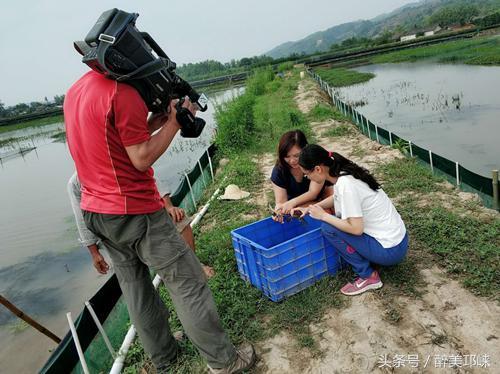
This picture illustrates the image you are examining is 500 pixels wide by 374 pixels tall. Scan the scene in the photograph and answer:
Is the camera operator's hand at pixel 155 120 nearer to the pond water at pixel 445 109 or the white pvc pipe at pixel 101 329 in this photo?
the white pvc pipe at pixel 101 329

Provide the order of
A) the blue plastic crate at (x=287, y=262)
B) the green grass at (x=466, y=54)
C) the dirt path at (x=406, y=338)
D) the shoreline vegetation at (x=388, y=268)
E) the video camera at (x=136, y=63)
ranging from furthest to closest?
the green grass at (x=466, y=54)
the blue plastic crate at (x=287, y=262)
the shoreline vegetation at (x=388, y=268)
the dirt path at (x=406, y=338)
the video camera at (x=136, y=63)

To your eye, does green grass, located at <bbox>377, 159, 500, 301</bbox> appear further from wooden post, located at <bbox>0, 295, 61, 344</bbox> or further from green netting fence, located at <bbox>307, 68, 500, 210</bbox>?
wooden post, located at <bbox>0, 295, 61, 344</bbox>

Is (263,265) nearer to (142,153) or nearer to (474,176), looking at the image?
(142,153)

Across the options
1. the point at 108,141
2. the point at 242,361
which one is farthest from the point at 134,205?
the point at 242,361

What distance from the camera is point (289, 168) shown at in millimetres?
3363

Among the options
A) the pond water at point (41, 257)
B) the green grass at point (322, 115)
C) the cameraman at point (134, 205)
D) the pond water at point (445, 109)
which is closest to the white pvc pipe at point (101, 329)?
the cameraman at point (134, 205)

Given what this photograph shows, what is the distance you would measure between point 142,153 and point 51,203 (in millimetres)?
7630

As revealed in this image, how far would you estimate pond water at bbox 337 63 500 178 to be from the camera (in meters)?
7.48

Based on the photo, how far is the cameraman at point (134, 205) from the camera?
5.57 feet

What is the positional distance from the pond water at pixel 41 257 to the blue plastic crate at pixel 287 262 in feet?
7.20

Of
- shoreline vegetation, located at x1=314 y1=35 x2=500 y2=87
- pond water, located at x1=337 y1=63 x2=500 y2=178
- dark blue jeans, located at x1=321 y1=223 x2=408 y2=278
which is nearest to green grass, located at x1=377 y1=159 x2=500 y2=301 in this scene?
dark blue jeans, located at x1=321 y1=223 x2=408 y2=278

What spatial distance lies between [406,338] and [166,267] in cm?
136

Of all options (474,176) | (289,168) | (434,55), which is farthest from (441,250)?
(434,55)

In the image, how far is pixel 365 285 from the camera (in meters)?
2.68
